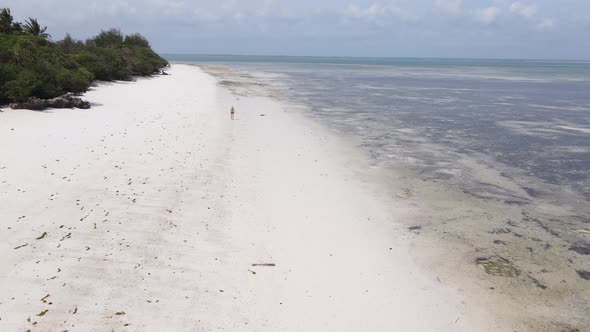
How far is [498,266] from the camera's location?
773cm

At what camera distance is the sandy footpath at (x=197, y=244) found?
5836 mm

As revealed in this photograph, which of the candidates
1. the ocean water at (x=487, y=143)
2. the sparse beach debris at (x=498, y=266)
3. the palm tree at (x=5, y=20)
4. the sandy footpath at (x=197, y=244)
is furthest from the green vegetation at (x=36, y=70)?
the sparse beach debris at (x=498, y=266)

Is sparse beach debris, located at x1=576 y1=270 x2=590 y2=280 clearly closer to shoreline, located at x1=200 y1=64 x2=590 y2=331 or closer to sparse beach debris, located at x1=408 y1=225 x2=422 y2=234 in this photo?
shoreline, located at x1=200 y1=64 x2=590 y2=331

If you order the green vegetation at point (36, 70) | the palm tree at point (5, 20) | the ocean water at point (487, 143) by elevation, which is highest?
the palm tree at point (5, 20)

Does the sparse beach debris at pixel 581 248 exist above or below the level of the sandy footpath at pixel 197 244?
below

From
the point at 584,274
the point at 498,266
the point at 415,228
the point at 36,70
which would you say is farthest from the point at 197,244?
the point at 36,70

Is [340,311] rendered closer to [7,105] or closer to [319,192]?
[319,192]

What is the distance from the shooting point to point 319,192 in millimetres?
11281

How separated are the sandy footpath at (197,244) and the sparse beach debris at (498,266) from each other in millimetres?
1186

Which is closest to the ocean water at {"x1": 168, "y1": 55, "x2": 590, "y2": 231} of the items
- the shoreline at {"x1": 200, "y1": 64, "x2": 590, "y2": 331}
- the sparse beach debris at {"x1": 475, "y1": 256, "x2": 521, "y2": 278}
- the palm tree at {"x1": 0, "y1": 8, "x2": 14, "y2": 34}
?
the shoreline at {"x1": 200, "y1": 64, "x2": 590, "y2": 331}

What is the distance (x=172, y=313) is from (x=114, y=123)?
13.4 meters

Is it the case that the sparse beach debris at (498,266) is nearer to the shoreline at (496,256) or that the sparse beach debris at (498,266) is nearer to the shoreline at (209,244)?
the shoreline at (496,256)

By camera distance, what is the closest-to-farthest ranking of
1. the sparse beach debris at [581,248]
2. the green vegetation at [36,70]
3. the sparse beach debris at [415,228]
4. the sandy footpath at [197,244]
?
the sandy footpath at [197,244]
the sparse beach debris at [581,248]
the sparse beach debris at [415,228]
the green vegetation at [36,70]

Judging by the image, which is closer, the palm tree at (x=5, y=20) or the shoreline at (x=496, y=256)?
the shoreline at (x=496, y=256)
